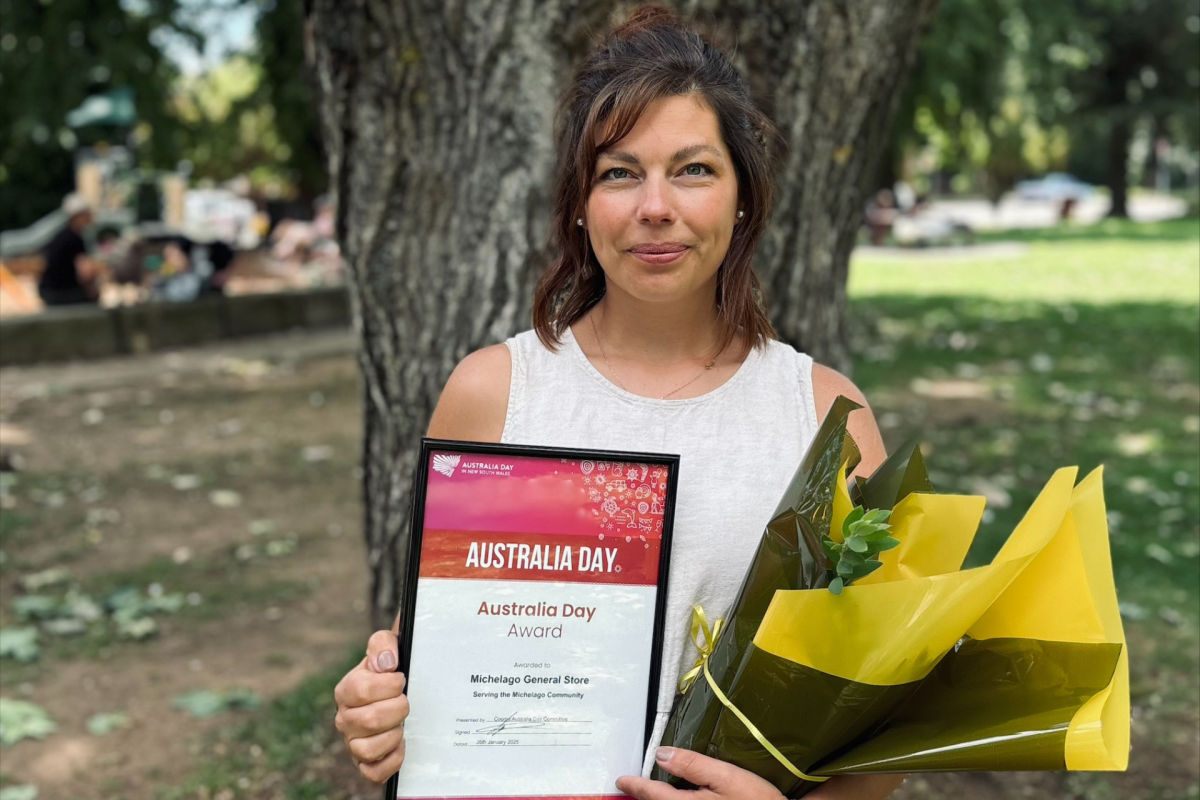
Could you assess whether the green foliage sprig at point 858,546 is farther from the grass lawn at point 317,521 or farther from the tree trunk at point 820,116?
the grass lawn at point 317,521

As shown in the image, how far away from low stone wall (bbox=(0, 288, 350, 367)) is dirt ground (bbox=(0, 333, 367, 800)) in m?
0.56

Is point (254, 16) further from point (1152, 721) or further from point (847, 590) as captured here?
point (847, 590)

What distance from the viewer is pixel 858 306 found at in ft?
50.3

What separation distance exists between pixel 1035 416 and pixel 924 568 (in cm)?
717

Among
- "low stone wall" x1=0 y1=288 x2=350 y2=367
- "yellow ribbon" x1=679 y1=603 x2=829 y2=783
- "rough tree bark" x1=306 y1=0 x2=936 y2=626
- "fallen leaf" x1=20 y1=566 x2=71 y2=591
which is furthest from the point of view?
"low stone wall" x1=0 y1=288 x2=350 y2=367

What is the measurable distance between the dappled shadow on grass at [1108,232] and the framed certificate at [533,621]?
1011 inches

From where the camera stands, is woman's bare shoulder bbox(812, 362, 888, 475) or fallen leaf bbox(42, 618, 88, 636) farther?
fallen leaf bbox(42, 618, 88, 636)

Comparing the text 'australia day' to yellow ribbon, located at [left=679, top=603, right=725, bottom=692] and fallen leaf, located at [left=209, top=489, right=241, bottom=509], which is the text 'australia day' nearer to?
yellow ribbon, located at [left=679, top=603, right=725, bottom=692]

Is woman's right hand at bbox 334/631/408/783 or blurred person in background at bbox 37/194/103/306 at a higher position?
woman's right hand at bbox 334/631/408/783

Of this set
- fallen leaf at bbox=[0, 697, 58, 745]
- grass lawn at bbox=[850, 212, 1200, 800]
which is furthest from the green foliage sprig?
fallen leaf at bbox=[0, 697, 58, 745]

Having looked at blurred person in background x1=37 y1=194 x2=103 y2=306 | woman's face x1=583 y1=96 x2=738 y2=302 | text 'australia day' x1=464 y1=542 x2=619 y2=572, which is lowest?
blurred person in background x1=37 y1=194 x2=103 y2=306

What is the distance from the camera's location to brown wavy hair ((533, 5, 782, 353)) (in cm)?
173

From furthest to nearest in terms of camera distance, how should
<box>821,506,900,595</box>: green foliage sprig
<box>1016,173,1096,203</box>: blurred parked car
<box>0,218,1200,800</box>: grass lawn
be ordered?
<box>1016,173,1096,203</box>: blurred parked car → <box>0,218,1200,800</box>: grass lawn → <box>821,506,900,595</box>: green foliage sprig

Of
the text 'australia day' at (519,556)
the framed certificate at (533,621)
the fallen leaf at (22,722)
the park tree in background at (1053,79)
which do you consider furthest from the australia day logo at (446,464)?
the park tree in background at (1053,79)
